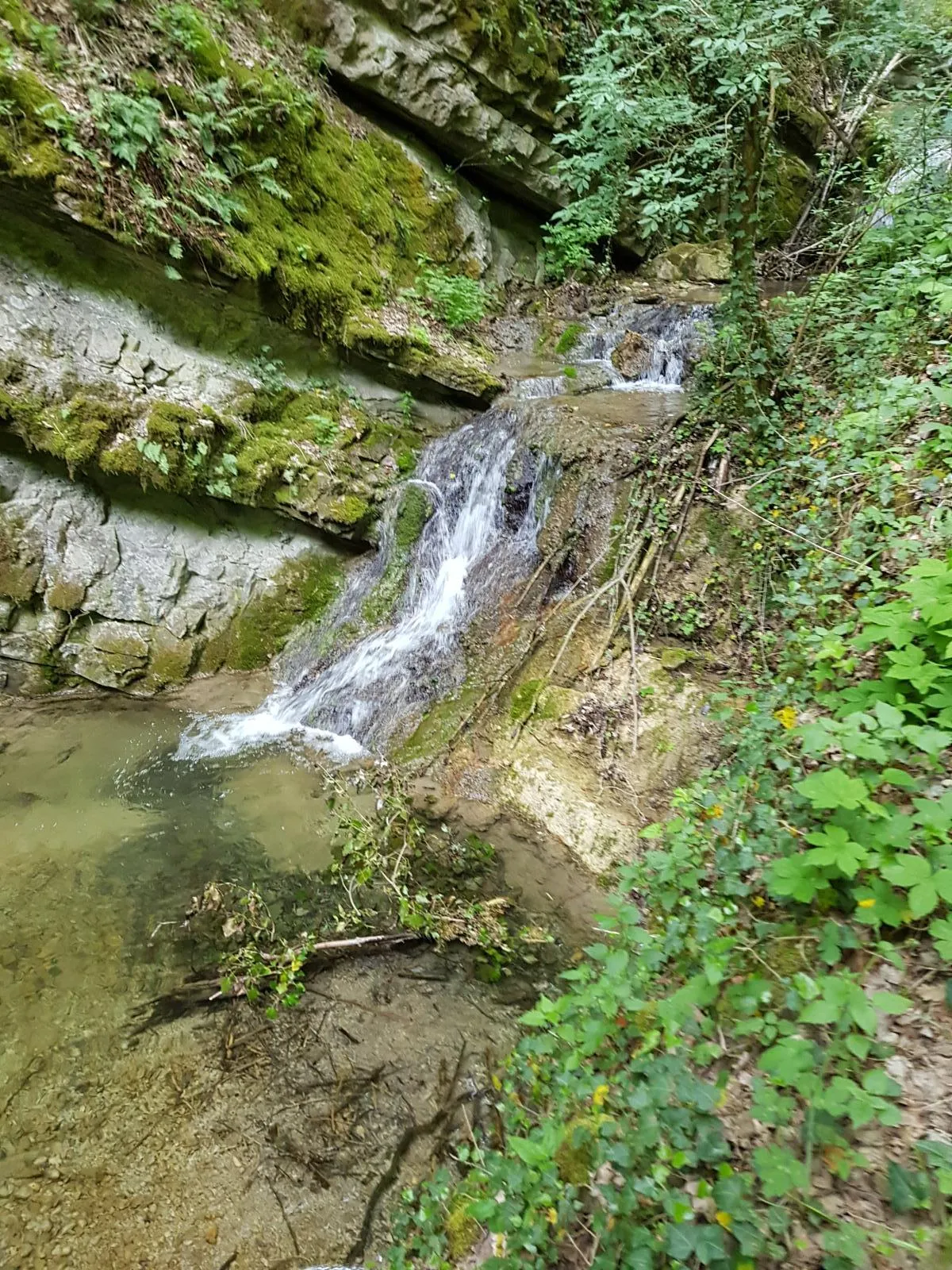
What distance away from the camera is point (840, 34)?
8102mm

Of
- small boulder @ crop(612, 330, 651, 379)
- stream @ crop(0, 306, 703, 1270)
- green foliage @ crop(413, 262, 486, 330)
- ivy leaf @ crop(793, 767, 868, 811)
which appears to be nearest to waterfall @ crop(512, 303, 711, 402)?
small boulder @ crop(612, 330, 651, 379)

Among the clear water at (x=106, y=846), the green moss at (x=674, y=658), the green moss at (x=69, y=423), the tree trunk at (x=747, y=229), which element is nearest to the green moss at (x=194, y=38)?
the green moss at (x=69, y=423)

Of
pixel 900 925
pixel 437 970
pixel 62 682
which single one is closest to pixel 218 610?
pixel 62 682

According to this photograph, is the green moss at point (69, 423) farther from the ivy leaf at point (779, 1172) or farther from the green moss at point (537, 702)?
the ivy leaf at point (779, 1172)

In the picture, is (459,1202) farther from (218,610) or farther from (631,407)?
(631,407)

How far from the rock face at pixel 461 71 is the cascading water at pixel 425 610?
4.84m

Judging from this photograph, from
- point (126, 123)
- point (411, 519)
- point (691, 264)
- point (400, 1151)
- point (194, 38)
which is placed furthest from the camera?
point (691, 264)

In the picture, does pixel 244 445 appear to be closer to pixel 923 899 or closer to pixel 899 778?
pixel 899 778

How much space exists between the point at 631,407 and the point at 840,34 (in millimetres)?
6424

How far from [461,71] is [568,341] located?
12.3ft

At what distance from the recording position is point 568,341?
8.84m

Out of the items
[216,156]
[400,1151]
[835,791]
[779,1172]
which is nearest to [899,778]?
[835,791]

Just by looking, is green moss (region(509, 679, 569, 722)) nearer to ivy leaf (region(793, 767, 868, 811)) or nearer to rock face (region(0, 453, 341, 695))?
ivy leaf (region(793, 767, 868, 811))

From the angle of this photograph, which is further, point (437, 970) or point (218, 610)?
point (218, 610)
